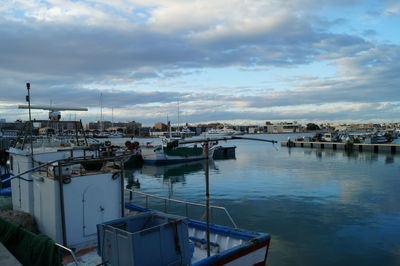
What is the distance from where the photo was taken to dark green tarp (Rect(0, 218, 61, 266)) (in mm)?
7012

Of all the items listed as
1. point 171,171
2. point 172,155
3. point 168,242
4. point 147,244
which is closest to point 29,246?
point 147,244

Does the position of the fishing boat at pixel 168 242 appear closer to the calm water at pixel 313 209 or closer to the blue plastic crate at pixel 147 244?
the blue plastic crate at pixel 147 244

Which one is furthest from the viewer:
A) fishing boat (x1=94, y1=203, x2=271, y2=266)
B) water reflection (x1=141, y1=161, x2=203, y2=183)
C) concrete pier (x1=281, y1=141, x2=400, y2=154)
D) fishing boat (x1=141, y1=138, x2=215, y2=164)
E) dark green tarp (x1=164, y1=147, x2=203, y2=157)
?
concrete pier (x1=281, y1=141, x2=400, y2=154)

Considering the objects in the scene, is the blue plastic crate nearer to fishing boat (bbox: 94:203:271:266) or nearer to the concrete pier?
fishing boat (bbox: 94:203:271:266)

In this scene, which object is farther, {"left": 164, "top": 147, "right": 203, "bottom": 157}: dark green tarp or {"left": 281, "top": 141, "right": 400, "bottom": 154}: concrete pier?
{"left": 281, "top": 141, "right": 400, "bottom": 154}: concrete pier

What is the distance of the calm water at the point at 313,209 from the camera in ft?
46.6

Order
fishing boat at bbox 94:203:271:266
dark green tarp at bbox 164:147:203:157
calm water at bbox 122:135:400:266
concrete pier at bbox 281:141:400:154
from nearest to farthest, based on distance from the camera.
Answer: fishing boat at bbox 94:203:271:266 < calm water at bbox 122:135:400:266 < dark green tarp at bbox 164:147:203:157 < concrete pier at bbox 281:141:400:154

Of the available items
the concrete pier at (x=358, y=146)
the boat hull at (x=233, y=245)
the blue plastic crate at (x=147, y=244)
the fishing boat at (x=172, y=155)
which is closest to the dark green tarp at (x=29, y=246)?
the blue plastic crate at (x=147, y=244)

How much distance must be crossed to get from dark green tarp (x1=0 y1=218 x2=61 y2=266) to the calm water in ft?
24.5

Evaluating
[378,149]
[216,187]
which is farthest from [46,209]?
[378,149]

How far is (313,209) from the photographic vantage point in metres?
21.6

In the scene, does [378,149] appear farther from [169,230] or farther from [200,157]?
[169,230]

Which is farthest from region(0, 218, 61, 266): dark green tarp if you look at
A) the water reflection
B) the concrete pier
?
the concrete pier

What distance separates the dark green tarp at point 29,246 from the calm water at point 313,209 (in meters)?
7.46
